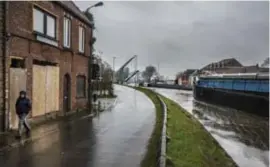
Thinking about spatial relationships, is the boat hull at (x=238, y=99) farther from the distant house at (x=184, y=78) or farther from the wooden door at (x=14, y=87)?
the distant house at (x=184, y=78)

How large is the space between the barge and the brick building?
57.0 ft

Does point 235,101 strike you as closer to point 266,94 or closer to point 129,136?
point 266,94

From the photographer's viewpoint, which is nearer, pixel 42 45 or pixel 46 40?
pixel 42 45

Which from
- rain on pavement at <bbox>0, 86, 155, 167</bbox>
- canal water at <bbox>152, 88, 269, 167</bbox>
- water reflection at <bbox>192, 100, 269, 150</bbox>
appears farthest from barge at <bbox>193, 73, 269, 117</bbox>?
rain on pavement at <bbox>0, 86, 155, 167</bbox>

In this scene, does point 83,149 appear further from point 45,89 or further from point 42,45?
point 42,45

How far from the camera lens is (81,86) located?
86.7ft

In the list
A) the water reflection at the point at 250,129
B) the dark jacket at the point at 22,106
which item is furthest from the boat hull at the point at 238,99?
the dark jacket at the point at 22,106

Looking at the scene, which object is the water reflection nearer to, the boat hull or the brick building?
the boat hull

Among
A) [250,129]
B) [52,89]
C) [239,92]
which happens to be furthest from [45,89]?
[239,92]

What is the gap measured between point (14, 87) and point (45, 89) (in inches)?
146

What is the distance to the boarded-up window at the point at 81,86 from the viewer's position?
2564 cm

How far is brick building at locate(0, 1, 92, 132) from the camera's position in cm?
1488

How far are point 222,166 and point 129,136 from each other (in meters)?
3.60

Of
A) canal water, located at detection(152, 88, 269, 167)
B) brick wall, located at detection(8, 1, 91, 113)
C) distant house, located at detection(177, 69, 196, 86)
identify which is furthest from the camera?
distant house, located at detection(177, 69, 196, 86)
